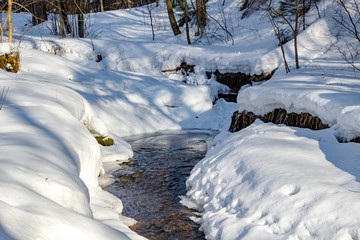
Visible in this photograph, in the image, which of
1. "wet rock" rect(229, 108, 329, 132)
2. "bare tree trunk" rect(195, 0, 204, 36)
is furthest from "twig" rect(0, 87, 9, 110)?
"bare tree trunk" rect(195, 0, 204, 36)

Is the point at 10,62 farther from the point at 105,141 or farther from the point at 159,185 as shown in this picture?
the point at 159,185

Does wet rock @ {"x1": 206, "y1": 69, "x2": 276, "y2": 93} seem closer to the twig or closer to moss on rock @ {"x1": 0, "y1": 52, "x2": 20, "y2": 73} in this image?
moss on rock @ {"x1": 0, "y1": 52, "x2": 20, "y2": 73}

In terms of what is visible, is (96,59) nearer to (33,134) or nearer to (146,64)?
(146,64)

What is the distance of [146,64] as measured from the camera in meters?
15.4

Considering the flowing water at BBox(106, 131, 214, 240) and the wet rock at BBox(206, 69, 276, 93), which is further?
the wet rock at BBox(206, 69, 276, 93)

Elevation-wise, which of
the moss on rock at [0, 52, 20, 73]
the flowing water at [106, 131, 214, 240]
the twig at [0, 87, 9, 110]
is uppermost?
the moss on rock at [0, 52, 20, 73]

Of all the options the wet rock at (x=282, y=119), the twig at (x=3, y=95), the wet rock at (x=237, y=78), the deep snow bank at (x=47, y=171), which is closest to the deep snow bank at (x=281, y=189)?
the wet rock at (x=282, y=119)

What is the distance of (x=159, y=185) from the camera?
18.8 ft

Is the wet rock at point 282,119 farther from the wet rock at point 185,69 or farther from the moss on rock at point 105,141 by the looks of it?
the wet rock at point 185,69

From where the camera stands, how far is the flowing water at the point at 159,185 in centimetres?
428

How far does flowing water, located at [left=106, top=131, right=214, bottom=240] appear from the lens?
4.28 m

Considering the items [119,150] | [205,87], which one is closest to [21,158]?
[119,150]

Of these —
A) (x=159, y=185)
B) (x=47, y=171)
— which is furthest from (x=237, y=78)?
(x=47, y=171)

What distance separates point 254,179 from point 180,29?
1651 cm
